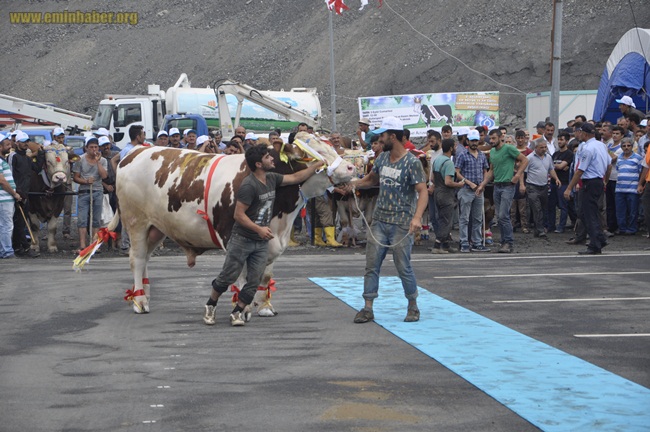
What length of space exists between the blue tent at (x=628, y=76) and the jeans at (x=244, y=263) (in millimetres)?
17731

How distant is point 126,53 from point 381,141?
61577mm

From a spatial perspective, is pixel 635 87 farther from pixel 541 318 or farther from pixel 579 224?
pixel 541 318

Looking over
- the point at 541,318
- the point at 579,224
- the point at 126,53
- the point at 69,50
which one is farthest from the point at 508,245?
the point at 69,50

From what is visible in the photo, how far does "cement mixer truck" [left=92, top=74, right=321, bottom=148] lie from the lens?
37.2 m

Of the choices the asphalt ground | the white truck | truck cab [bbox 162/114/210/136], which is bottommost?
the asphalt ground

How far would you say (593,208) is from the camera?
17531 millimetres

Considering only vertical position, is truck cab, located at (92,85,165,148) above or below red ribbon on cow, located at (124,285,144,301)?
above

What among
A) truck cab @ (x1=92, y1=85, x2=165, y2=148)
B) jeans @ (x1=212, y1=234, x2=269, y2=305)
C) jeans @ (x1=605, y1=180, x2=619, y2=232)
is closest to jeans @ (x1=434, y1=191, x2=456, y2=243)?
jeans @ (x1=605, y1=180, x2=619, y2=232)

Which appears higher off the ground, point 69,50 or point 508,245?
point 69,50

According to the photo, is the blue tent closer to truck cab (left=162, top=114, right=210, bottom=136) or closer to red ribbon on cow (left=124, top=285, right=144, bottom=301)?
truck cab (left=162, top=114, right=210, bottom=136)

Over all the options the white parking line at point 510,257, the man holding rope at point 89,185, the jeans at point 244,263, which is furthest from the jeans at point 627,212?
the jeans at point 244,263

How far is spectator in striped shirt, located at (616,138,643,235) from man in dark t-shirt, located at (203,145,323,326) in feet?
37.4

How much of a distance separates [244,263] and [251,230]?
0.40 m

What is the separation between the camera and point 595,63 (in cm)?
4850
